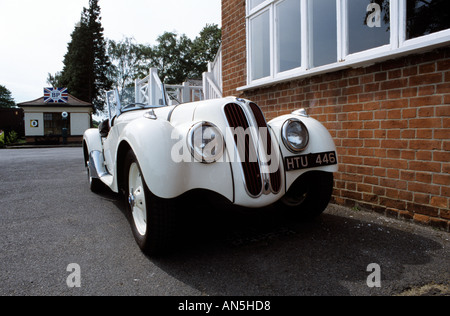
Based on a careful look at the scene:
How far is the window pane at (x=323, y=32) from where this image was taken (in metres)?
3.82

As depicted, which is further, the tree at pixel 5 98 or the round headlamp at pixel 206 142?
the tree at pixel 5 98

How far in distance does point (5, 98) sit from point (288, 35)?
8359 cm

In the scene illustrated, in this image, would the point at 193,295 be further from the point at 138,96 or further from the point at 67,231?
the point at 138,96

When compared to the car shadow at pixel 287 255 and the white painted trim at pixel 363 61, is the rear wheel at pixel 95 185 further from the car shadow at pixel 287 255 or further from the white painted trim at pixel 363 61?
the white painted trim at pixel 363 61

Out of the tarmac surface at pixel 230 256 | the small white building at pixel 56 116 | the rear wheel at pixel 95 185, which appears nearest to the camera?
the tarmac surface at pixel 230 256

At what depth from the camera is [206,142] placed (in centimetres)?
217

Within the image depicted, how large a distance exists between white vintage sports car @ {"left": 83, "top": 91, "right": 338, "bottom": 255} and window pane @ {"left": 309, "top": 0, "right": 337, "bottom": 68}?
1.55 m

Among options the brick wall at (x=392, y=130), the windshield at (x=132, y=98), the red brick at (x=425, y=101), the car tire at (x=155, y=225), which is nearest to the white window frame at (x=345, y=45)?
the brick wall at (x=392, y=130)

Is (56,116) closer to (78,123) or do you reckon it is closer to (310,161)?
Answer: (78,123)

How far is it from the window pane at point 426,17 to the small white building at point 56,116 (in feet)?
92.0
